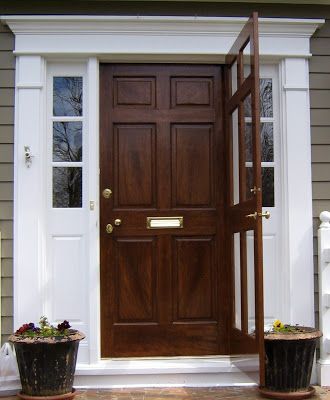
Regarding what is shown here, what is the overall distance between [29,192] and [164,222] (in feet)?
3.06

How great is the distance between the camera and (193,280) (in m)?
4.48

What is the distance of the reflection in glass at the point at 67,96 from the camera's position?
4.48 m

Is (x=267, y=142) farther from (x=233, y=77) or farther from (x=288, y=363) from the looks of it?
(x=288, y=363)

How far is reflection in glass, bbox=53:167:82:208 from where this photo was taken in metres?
4.44

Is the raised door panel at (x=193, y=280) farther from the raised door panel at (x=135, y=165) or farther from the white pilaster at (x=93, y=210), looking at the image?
the white pilaster at (x=93, y=210)

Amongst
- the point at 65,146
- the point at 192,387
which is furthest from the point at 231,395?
the point at 65,146

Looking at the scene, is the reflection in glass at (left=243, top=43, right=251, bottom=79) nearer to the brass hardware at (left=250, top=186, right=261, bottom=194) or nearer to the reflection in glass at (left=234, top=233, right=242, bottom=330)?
the brass hardware at (left=250, top=186, right=261, bottom=194)

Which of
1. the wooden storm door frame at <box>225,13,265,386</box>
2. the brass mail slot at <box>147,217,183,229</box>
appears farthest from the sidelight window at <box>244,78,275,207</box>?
the brass mail slot at <box>147,217,183,229</box>

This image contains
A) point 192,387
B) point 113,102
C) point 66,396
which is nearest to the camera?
point 66,396

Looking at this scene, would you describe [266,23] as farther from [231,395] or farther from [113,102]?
[231,395]

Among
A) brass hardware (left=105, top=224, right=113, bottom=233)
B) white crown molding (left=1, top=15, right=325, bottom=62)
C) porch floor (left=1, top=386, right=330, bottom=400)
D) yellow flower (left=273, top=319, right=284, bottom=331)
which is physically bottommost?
porch floor (left=1, top=386, right=330, bottom=400)

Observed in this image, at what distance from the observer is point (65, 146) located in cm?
446

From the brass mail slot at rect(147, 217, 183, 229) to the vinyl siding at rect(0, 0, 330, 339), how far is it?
0.92 m

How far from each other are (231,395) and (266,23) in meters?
2.48
